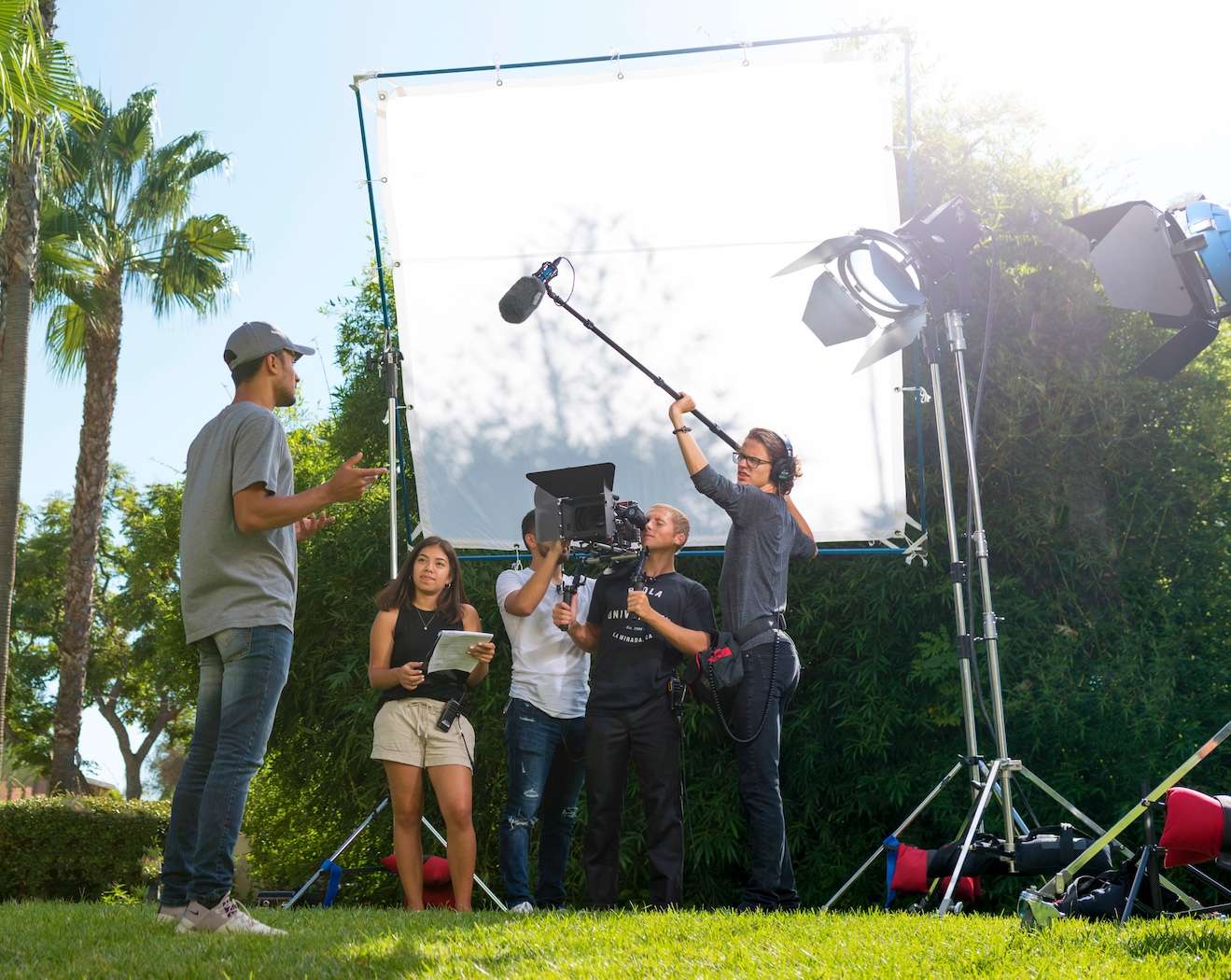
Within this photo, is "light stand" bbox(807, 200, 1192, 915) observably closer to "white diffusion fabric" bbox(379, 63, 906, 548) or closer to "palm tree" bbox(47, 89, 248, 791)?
"white diffusion fabric" bbox(379, 63, 906, 548)

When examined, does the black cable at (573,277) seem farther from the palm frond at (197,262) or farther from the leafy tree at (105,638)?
the leafy tree at (105,638)

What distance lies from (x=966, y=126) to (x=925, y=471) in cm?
190

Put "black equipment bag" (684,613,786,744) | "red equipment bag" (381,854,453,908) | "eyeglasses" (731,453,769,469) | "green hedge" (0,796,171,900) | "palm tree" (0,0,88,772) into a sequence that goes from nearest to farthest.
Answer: "black equipment bag" (684,613,786,744)
"eyeglasses" (731,453,769,469)
"red equipment bag" (381,854,453,908)
"green hedge" (0,796,171,900)
"palm tree" (0,0,88,772)

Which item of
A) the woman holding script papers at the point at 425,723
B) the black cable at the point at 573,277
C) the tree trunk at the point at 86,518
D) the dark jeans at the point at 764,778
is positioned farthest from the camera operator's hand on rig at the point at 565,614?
the tree trunk at the point at 86,518

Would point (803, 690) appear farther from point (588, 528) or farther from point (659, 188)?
point (659, 188)

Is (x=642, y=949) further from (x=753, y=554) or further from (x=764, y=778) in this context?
(x=753, y=554)

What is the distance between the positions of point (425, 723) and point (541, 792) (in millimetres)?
511

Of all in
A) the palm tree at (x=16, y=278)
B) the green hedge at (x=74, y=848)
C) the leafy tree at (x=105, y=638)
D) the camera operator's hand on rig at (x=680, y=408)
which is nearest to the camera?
the camera operator's hand on rig at (x=680, y=408)

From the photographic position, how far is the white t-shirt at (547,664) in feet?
13.5

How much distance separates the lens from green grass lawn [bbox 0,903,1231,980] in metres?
2.14

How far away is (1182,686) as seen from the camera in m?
→ 5.08

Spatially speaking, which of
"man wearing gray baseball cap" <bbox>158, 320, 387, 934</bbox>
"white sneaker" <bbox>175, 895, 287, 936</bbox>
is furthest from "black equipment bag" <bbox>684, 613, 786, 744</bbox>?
"white sneaker" <bbox>175, 895, 287, 936</bbox>

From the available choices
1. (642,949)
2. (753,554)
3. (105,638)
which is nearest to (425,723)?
(753,554)

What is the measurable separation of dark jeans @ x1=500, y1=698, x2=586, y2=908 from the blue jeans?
1.38 meters
